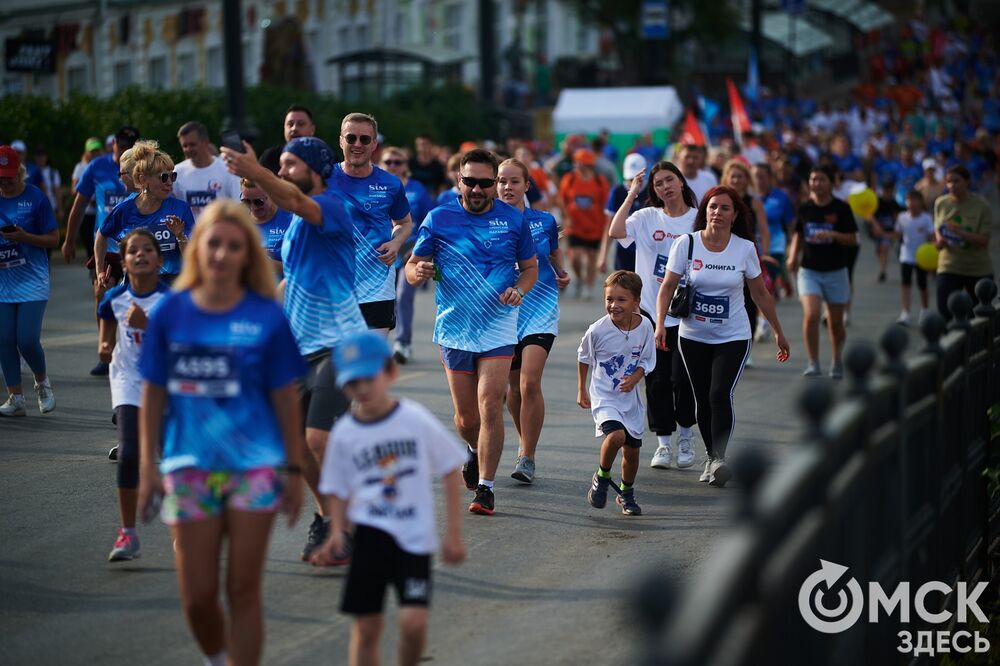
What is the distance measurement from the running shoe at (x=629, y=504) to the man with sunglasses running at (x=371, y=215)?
70.9 inches

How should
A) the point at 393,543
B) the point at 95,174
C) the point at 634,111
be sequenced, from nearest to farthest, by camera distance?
the point at 393,543
the point at 95,174
the point at 634,111

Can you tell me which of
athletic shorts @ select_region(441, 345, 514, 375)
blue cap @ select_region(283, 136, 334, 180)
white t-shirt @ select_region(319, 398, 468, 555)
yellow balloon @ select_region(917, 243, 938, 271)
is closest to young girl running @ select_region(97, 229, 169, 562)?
blue cap @ select_region(283, 136, 334, 180)

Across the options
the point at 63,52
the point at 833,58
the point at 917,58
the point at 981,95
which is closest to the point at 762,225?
the point at 63,52

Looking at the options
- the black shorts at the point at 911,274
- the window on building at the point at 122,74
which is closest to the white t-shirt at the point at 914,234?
the black shorts at the point at 911,274

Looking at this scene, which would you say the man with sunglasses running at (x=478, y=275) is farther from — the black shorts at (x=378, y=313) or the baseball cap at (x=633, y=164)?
the baseball cap at (x=633, y=164)

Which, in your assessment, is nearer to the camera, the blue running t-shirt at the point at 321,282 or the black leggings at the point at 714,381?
the blue running t-shirt at the point at 321,282

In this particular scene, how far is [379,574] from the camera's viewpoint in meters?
5.01

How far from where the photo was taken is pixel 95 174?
13141mm

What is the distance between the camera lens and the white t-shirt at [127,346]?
7594 mm

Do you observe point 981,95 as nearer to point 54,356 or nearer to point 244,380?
point 54,356

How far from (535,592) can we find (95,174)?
749 centimetres

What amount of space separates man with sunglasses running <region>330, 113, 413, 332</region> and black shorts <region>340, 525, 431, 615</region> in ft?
13.1

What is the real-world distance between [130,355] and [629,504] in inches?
110

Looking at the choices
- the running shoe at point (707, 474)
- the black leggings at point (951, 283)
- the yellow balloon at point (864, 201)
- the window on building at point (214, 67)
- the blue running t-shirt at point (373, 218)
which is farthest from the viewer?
the window on building at point (214, 67)
